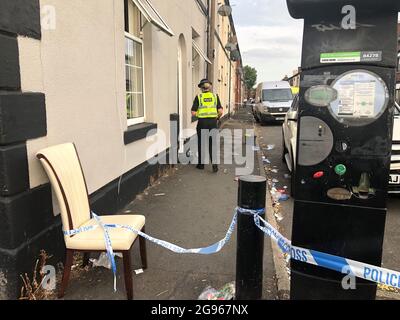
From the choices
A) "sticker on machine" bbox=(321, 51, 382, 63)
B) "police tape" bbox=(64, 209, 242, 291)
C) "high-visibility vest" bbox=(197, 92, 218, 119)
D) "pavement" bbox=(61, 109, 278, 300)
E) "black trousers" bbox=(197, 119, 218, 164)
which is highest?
"sticker on machine" bbox=(321, 51, 382, 63)

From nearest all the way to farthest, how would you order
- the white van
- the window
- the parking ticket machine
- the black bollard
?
the parking ticket machine, the black bollard, the window, the white van

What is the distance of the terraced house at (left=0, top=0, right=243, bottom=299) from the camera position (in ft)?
8.98

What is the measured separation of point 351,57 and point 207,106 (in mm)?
5391

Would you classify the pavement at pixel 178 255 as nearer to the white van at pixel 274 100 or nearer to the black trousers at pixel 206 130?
the black trousers at pixel 206 130

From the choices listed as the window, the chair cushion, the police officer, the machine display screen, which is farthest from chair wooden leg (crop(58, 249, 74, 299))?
the police officer

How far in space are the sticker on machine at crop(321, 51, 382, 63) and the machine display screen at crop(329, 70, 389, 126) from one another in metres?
0.08

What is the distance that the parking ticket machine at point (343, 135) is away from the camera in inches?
89.4

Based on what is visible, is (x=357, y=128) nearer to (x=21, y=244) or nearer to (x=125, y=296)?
(x=125, y=296)

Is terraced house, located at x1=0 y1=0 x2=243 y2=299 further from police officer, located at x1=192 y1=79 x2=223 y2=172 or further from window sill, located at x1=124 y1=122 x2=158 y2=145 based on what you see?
police officer, located at x1=192 y1=79 x2=223 y2=172

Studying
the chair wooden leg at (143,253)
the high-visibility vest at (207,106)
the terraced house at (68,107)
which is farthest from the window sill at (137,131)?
the chair wooden leg at (143,253)

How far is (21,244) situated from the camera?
284 centimetres

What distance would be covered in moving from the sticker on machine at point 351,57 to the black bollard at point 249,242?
0.94 meters

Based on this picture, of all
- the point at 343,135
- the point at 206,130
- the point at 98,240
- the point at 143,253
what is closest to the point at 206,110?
the point at 206,130

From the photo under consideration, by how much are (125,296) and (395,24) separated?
281cm
